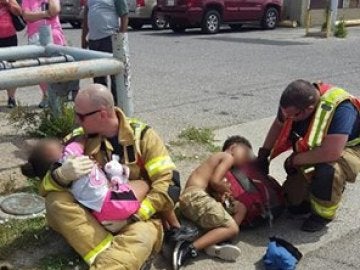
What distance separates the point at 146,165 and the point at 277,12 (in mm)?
17138

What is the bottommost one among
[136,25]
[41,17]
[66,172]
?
[136,25]

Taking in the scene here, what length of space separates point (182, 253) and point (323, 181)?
1.08 m

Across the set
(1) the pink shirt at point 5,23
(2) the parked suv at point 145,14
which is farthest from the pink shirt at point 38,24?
(2) the parked suv at point 145,14

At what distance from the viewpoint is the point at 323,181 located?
→ 382cm

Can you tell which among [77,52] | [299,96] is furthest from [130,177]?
[77,52]

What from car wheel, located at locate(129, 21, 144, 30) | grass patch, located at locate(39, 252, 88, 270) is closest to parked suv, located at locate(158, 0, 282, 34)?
car wheel, located at locate(129, 21, 144, 30)

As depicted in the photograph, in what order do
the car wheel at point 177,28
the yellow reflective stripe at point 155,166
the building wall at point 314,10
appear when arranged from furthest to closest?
the building wall at point 314,10 → the car wheel at point 177,28 → the yellow reflective stripe at point 155,166

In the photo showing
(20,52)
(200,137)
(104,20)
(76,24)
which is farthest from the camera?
(76,24)

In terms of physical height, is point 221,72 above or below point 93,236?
below

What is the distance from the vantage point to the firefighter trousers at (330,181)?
3.82 metres

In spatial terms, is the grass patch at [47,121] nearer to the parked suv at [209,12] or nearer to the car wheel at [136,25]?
the parked suv at [209,12]

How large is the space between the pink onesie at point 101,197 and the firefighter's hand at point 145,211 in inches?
1.8

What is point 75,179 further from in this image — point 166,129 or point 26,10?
point 26,10

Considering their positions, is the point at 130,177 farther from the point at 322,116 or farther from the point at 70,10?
the point at 70,10
